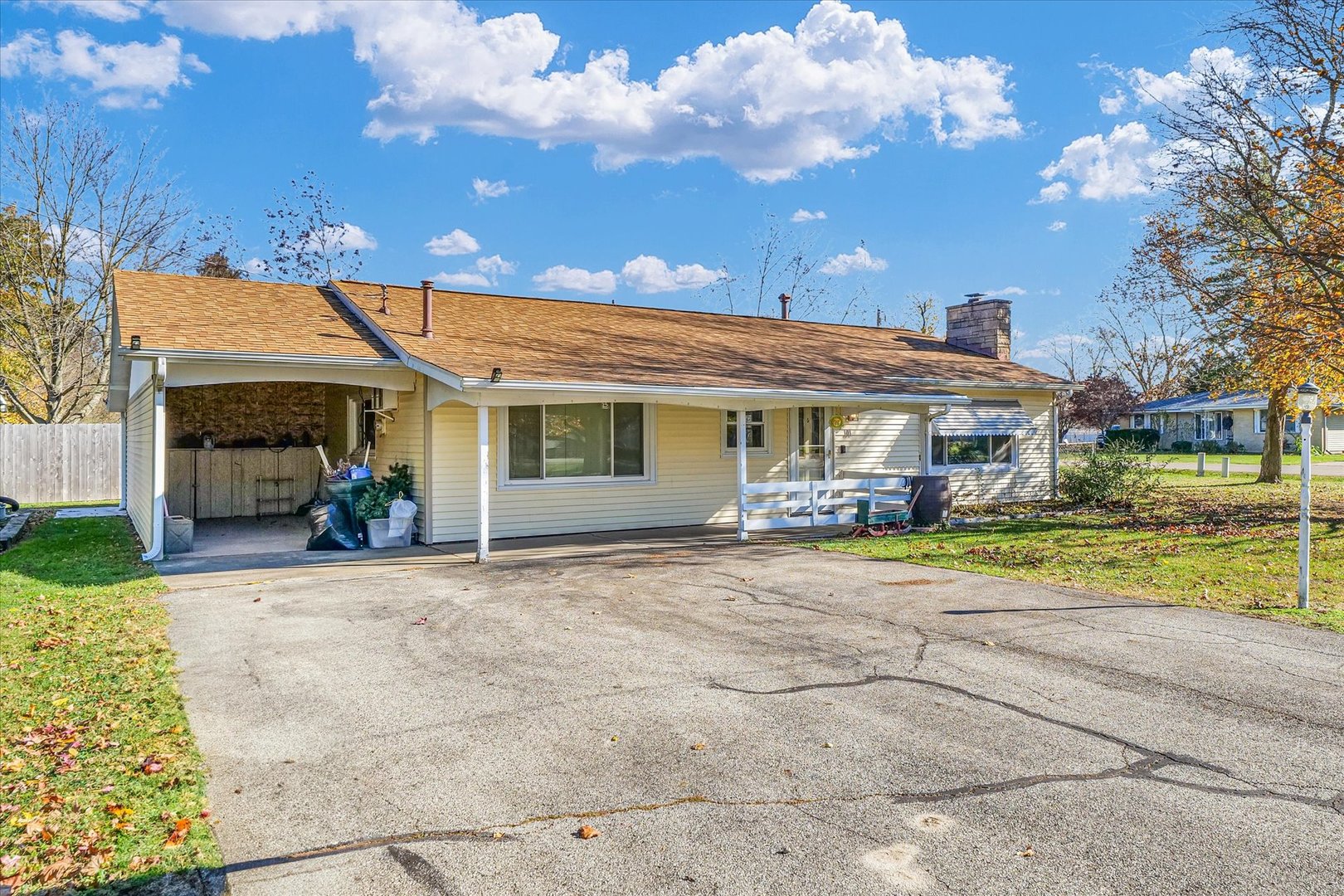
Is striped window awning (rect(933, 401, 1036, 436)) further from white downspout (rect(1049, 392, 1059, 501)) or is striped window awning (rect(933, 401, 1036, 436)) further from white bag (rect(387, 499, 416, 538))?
white bag (rect(387, 499, 416, 538))

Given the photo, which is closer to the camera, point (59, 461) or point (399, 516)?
point (399, 516)

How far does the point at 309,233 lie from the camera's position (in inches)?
1256

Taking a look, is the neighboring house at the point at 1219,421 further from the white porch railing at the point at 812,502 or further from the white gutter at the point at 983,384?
the white porch railing at the point at 812,502

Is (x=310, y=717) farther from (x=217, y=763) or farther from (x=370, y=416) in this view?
(x=370, y=416)

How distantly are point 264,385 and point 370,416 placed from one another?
3.75 meters

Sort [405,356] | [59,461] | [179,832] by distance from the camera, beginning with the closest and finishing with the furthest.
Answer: [179,832], [405,356], [59,461]

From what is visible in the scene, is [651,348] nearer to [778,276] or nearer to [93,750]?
[93,750]

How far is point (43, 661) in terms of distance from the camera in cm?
A: 588

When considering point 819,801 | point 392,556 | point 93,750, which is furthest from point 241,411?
point 819,801

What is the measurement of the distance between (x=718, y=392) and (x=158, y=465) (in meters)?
7.04

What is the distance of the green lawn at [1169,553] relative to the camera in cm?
859

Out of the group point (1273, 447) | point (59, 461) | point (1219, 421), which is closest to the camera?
point (59, 461)

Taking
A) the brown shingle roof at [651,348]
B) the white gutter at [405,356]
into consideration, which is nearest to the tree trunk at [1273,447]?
the brown shingle roof at [651,348]

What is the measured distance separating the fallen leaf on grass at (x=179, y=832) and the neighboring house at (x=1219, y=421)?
1704 inches
